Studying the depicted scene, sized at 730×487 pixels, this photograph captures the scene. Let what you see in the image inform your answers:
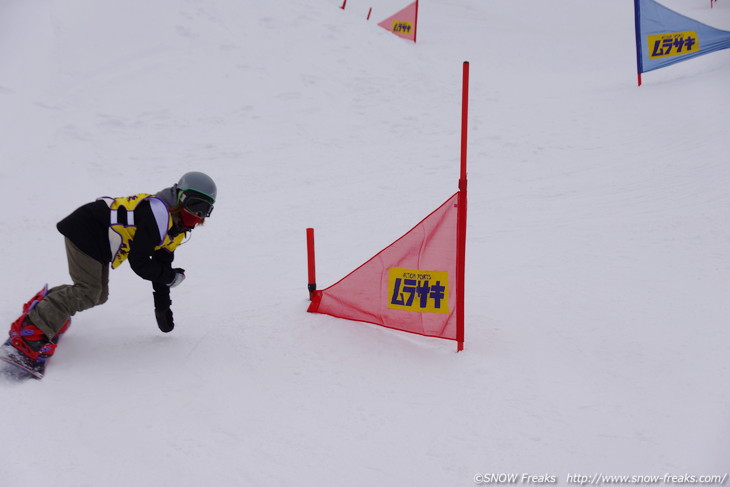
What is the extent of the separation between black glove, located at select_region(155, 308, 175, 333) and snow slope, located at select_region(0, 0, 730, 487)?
0.14m

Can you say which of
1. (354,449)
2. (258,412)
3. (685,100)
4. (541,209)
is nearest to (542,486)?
(354,449)

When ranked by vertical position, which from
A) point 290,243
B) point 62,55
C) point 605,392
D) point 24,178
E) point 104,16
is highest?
point 104,16

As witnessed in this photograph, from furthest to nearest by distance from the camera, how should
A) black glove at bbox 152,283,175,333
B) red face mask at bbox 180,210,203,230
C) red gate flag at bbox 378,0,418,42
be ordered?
red gate flag at bbox 378,0,418,42
black glove at bbox 152,283,175,333
red face mask at bbox 180,210,203,230

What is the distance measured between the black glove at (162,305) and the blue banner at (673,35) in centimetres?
1047

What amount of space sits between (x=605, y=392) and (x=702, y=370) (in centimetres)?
78

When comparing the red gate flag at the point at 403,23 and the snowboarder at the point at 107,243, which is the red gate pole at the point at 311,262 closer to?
the snowboarder at the point at 107,243

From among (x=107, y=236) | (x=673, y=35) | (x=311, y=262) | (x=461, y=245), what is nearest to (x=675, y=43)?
(x=673, y=35)

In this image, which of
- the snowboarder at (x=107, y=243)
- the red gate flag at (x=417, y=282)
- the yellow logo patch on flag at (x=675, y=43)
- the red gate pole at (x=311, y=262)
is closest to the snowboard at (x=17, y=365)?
the snowboarder at (x=107, y=243)

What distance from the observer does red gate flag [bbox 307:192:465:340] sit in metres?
4.32

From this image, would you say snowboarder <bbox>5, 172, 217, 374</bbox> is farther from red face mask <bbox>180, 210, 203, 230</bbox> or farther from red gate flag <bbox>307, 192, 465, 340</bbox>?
red gate flag <bbox>307, 192, 465, 340</bbox>

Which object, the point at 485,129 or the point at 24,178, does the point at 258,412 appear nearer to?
the point at 24,178

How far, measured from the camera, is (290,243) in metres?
6.71

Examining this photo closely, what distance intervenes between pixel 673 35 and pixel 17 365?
39.5ft

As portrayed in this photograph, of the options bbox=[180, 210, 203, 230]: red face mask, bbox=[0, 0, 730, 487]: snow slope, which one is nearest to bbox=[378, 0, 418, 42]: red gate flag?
bbox=[0, 0, 730, 487]: snow slope
